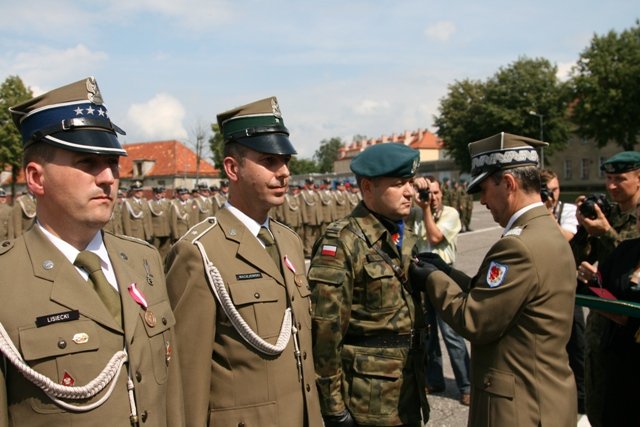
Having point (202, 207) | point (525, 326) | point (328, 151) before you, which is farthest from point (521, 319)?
point (328, 151)

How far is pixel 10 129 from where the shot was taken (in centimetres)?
4053

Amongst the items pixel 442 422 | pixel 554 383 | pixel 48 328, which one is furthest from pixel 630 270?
pixel 48 328

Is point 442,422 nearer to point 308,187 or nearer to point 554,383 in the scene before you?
point 554,383

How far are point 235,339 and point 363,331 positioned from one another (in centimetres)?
74

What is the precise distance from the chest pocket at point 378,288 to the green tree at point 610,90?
49.0 m

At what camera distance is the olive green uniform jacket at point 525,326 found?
2.48m

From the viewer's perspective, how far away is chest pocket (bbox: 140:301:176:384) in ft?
6.48

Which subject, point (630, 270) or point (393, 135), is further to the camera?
point (393, 135)

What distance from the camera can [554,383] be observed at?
2.53 m

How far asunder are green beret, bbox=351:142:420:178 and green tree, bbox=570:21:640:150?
48.7m

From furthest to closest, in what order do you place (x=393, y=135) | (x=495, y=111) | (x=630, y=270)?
(x=393, y=135), (x=495, y=111), (x=630, y=270)

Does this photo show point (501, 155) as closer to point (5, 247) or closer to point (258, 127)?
point (258, 127)

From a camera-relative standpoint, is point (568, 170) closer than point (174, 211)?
No

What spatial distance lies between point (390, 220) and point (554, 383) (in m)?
1.16
